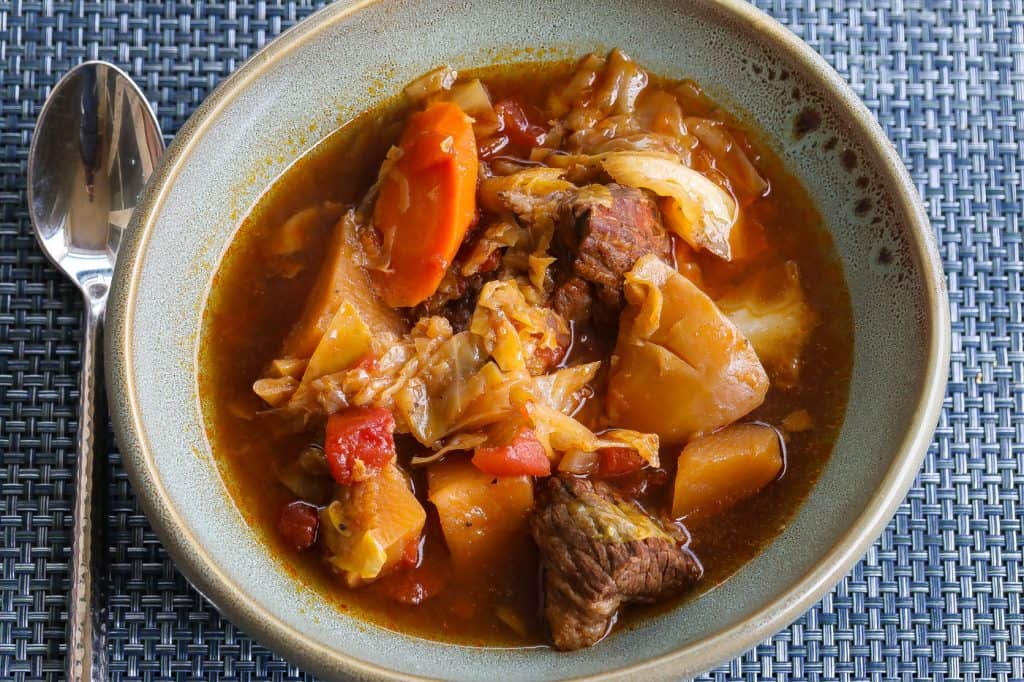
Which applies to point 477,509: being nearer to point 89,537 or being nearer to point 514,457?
point 514,457

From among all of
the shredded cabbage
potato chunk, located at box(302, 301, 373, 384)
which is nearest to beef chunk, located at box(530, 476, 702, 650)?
potato chunk, located at box(302, 301, 373, 384)

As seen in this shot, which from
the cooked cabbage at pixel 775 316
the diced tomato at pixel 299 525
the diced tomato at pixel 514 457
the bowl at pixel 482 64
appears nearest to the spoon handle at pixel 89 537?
the bowl at pixel 482 64

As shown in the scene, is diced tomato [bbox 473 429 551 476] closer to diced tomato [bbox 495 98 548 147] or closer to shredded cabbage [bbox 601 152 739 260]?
shredded cabbage [bbox 601 152 739 260]

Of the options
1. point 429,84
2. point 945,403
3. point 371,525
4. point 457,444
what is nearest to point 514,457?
point 457,444

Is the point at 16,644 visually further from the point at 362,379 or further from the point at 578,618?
the point at 578,618

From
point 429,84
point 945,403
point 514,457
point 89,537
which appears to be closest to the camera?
point 514,457

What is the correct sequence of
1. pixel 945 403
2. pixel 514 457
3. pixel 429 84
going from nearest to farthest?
pixel 514 457 → pixel 429 84 → pixel 945 403

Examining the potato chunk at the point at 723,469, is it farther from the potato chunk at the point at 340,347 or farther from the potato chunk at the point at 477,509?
the potato chunk at the point at 340,347

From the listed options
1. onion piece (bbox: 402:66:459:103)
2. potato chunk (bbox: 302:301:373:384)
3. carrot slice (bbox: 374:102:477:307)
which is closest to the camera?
potato chunk (bbox: 302:301:373:384)
